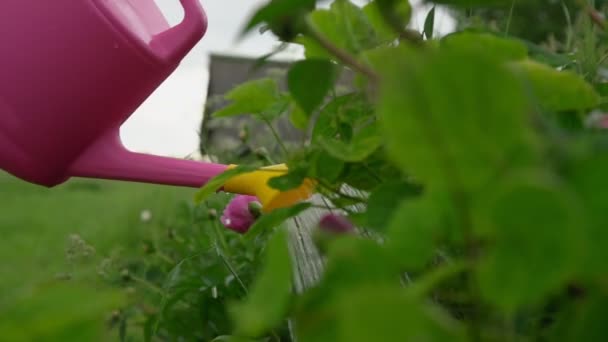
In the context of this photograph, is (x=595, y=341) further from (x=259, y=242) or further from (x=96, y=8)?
(x=259, y=242)

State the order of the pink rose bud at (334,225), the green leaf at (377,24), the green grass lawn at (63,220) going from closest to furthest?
the pink rose bud at (334,225) < the green leaf at (377,24) < the green grass lawn at (63,220)

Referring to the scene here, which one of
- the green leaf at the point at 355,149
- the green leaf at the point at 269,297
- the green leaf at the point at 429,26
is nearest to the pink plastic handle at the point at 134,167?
the green leaf at the point at 429,26

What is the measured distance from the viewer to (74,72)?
742 mm

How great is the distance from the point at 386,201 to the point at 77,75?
58 cm

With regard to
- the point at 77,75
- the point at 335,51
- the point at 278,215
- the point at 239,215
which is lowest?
the point at 239,215

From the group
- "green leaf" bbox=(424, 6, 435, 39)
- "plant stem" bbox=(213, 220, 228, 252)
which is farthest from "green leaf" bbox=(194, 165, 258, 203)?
"plant stem" bbox=(213, 220, 228, 252)

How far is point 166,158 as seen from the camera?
814 millimetres

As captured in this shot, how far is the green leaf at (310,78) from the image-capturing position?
21cm

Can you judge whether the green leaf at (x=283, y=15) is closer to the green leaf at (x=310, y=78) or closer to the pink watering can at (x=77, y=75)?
the green leaf at (x=310, y=78)

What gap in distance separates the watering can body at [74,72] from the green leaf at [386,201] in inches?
21.8

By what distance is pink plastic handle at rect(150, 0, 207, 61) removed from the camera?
0.76m

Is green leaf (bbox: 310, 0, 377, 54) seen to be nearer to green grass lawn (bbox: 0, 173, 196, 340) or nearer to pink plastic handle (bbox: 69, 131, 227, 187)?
pink plastic handle (bbox: 69, 131, 227, 187)

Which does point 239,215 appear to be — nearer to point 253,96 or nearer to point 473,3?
point 253,96

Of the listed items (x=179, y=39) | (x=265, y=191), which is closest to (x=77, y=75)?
(x=179, y=39)
